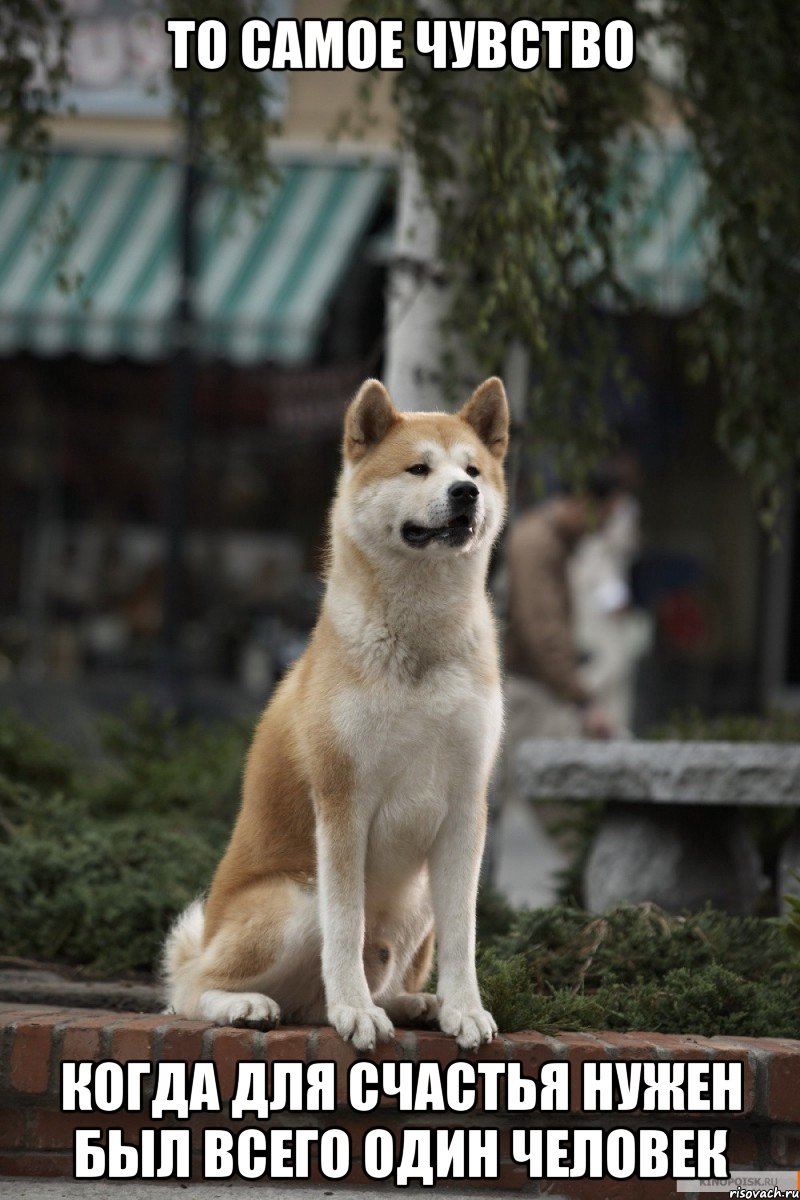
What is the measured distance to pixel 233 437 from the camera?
1340cm

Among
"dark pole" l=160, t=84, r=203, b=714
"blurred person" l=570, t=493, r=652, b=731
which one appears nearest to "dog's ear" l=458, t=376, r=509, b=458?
"dark pole" l=160, t=84, r=203, b=714

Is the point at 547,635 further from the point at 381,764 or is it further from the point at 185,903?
the point at 381,764

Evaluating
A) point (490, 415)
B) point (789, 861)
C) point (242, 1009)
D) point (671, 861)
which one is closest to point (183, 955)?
point (242, 1009)

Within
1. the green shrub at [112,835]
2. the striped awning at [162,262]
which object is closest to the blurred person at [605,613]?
the striped awning at [162,262]

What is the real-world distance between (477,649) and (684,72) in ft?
9.68

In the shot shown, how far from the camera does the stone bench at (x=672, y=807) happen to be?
5258mm

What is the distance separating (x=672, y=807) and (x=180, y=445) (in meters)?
6.51

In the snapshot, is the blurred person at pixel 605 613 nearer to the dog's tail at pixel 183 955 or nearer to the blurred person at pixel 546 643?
the blurred person at pixel 546 643

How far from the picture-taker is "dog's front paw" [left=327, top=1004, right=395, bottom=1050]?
11.1 ft

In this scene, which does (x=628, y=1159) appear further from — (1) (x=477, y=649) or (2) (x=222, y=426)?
(2) (x=222, y=426)

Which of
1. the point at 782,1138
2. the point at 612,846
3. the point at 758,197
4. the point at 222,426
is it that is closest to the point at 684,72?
the point at 758,197

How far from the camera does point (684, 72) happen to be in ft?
18.2

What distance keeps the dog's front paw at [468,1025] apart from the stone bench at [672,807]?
1.96 m

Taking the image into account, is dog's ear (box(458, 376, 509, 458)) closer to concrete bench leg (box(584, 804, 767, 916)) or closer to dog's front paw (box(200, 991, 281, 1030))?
dog's front paw (box(200, 991, 281, 1030))
